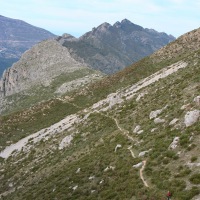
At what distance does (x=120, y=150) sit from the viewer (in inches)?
1453

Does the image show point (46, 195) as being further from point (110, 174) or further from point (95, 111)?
point (95, 111)

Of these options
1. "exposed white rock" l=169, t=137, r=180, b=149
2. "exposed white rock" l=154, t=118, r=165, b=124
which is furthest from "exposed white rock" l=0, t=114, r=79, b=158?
"exposed white rock" l=169, t=137, r=180, b=149

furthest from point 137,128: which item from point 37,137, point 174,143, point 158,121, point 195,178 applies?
point 37,137

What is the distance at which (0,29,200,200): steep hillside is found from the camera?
2697cm

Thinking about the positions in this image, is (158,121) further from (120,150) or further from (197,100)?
(120,150)

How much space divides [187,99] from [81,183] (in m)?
15.2

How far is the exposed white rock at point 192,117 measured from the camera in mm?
31941

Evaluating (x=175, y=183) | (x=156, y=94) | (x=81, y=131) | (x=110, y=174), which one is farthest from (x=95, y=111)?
(x=175, y=183)

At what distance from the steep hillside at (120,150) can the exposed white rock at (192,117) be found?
0.10 m

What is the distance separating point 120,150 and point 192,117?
891cm

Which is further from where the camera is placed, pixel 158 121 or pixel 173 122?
pixel 158 121

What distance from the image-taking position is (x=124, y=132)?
139ft

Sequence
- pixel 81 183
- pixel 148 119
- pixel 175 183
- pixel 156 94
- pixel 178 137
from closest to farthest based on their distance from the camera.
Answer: pixel 175 183 < pixel 178 137 < pixel 81 183 < pixel 148 119 < pixel 156 94

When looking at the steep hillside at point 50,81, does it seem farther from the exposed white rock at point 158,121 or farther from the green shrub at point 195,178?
the green shrub at point 195,178
